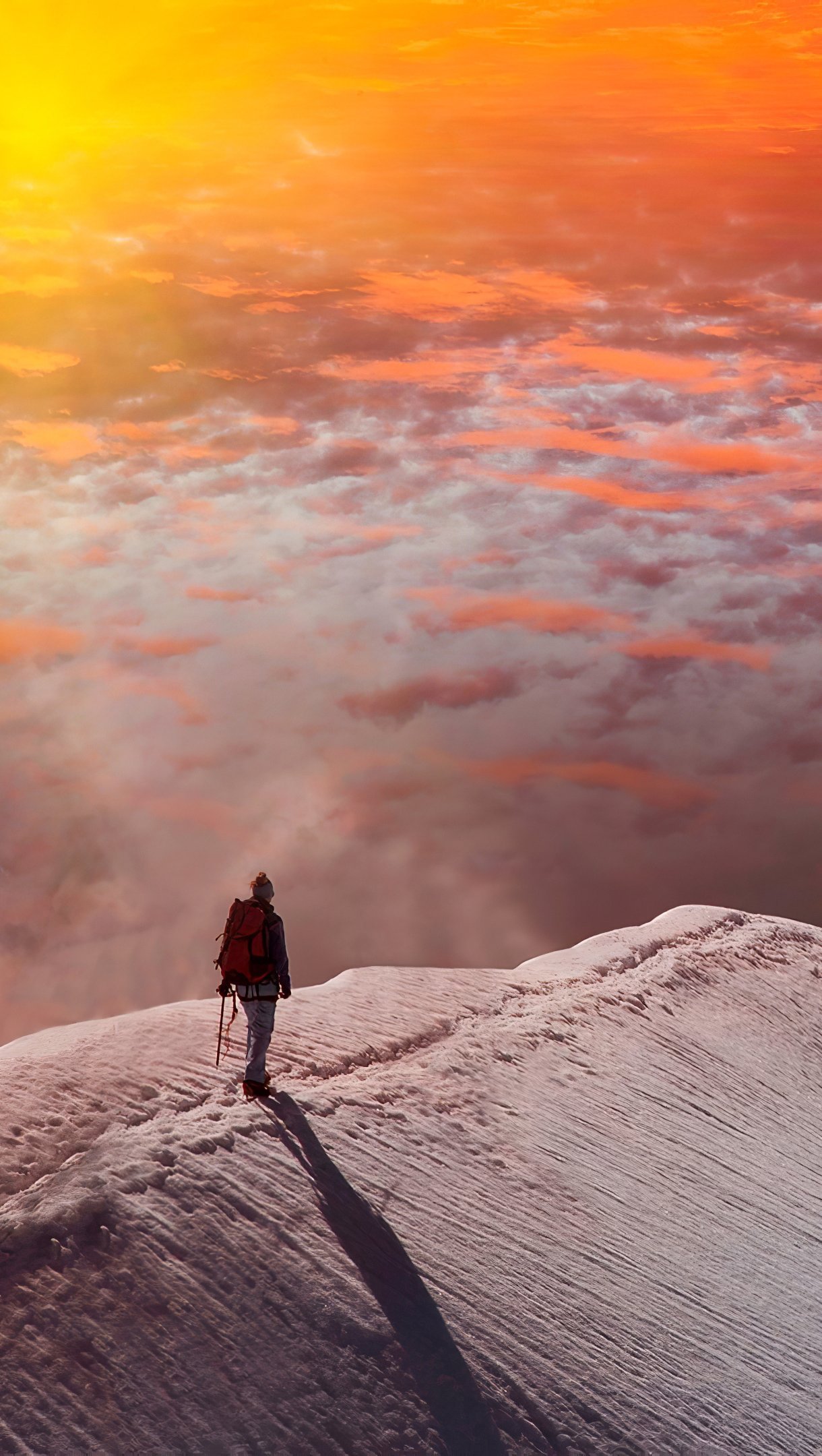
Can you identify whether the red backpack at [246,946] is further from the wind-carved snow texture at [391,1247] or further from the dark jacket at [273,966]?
the wind-carved snow texture at [391,1247]

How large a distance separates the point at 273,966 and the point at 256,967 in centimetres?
16

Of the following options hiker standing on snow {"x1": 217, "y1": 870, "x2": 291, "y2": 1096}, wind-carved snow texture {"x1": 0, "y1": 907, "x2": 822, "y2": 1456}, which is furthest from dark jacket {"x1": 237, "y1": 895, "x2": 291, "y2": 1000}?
wind-carved snow texture {"x1": 0, "y1": 907, "x2": 822, "y2": 1456}

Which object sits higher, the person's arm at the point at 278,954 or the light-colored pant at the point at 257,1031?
the person's arm at the point at 278,954

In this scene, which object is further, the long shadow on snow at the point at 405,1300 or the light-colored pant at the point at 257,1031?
the light-colored pant at the point at 257,1031

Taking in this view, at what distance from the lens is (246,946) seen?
1150 centimetres

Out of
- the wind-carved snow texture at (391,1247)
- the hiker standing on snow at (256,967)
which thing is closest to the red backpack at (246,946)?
the hiker standing on snow at (256,967)

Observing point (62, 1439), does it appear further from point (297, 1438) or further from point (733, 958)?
point (733, 958)

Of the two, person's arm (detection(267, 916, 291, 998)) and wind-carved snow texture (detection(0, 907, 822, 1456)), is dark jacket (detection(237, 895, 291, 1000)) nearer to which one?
person's arm (detection(267, 916, 291, 998))

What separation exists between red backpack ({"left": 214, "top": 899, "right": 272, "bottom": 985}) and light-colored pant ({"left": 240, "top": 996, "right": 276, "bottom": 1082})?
24 centimetres

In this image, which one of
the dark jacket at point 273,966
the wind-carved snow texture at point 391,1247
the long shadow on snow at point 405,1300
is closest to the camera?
the wind-carved snow texture at point 391,1247

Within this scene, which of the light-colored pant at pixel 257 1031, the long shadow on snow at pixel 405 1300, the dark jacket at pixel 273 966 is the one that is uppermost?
the dark jacket at pixel 273 966

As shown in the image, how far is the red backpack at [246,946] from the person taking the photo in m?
11.4

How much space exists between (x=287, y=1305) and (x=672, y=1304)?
4.59 meters

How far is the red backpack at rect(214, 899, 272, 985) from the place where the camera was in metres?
11.4
